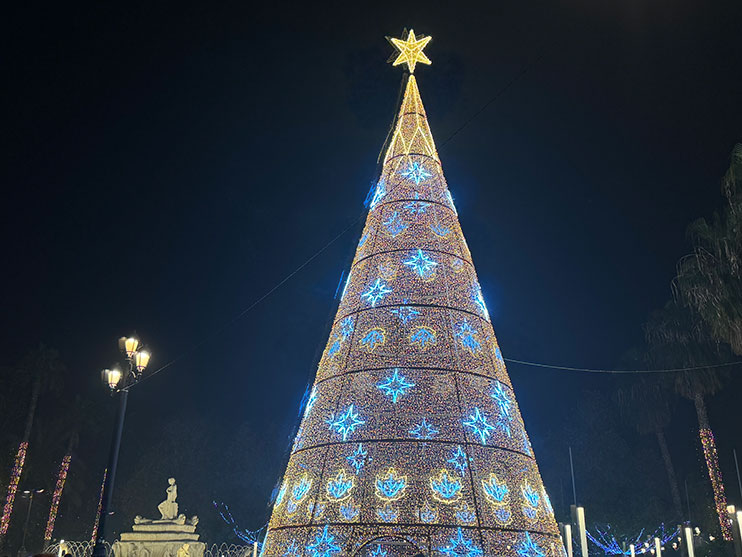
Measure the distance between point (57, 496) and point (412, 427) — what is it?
28646 millimetres

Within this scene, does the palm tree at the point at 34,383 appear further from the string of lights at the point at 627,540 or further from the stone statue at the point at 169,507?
the string of lights at the point at 627,540

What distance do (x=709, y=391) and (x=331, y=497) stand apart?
62.9 feet

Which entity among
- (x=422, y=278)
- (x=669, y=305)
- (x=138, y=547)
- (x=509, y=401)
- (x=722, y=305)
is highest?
(x=669, y=305)

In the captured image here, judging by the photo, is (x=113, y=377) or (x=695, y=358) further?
(x=695, y=358)

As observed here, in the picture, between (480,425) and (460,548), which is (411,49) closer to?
(480,425)

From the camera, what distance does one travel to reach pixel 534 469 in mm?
8188

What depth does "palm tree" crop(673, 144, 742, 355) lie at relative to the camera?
13570 millimetres

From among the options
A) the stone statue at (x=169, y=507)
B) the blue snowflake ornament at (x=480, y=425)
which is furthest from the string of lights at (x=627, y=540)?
the blue snowflake ornament at (x=480, y=425)

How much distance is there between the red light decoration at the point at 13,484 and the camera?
25.5 meters

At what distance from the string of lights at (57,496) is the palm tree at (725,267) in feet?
94.9

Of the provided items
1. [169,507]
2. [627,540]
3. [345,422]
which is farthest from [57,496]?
[345,422]

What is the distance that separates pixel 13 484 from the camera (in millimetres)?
25766

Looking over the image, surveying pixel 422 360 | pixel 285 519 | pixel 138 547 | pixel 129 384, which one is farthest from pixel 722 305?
pixel 138 547

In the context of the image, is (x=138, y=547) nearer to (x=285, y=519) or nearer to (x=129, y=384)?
(x=129, y=384)
